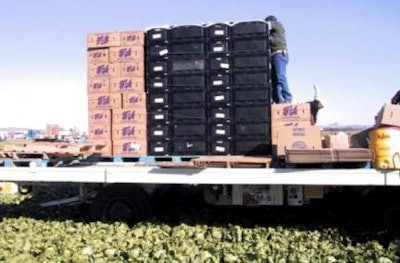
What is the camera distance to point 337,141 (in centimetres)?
734

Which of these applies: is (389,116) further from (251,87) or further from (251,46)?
(251,46)

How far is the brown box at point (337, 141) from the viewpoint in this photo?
7312 mm

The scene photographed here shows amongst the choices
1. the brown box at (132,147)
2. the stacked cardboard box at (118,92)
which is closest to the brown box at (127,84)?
the stacked cardboard box at (118,92)

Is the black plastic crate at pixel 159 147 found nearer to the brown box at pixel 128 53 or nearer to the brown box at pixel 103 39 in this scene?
the brown box at pixel 128 53

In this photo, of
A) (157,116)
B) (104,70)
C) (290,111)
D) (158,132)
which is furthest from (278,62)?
(104,70)

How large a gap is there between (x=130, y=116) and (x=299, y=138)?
8.89 ft

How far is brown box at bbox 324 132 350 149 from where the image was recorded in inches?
288

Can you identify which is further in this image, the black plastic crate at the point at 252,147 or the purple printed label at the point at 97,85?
the purple printed label at the point at 97,85

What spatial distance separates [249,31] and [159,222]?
3153mm

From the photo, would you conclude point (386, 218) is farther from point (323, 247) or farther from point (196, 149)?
point (196, 149)

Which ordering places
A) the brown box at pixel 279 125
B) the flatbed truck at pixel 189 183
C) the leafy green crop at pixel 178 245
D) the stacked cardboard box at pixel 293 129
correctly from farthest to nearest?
1. the brown box at pixel 279 125
2. the stacked cardboard box at pixel 293 129
3. the flatbed truck at pixel 189 183
4. the leafy green crop at pixel 178 245

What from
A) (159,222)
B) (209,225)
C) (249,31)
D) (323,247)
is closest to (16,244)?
(159,222)

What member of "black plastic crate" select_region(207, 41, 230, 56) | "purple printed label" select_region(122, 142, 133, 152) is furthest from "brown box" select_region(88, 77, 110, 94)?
"black plastic crate" select_region(207, 41, 230, 56)

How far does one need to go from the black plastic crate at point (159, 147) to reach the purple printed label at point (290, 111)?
6.17ft
